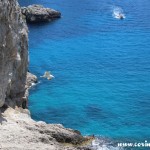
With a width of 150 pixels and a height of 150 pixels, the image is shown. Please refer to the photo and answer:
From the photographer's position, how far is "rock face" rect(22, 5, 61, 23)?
119 meters

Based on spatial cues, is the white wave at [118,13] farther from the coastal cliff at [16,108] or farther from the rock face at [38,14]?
the coastal cliff at [16,108]

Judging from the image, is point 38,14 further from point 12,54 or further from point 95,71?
point 12,54

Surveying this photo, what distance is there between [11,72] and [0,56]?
539 cm

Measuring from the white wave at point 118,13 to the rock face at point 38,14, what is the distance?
16454 millimetres

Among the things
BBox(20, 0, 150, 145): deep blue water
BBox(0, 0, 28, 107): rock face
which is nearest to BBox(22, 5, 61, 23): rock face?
BBox(20, 0, 150, 145): deep blue water

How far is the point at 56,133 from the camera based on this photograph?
168 feet

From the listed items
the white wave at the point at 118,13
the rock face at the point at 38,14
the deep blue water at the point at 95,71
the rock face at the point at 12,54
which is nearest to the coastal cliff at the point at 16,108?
the rock face at the point at 12,54

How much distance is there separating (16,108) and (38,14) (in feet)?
215

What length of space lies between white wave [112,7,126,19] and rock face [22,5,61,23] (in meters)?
16.5

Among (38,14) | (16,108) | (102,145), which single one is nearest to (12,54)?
(16,108)

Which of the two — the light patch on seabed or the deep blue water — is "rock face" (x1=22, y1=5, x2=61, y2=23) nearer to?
the deep blue water

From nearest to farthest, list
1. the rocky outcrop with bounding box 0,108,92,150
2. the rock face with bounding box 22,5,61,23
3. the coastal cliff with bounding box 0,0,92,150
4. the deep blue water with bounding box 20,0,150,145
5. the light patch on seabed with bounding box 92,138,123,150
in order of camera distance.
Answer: the rocky outcrop with bounding box 0,108,92,150, the coastal cliff with bounding box 0,0,92,150, the light patch on seabed with bounding box 92,138,123,150, the deep blue water with bounding box 20,0,150,145, the rock face with bounding box 22,5,61,23

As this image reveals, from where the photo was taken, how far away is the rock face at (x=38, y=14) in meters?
119

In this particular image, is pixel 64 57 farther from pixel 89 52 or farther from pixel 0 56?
pixel 0 56
